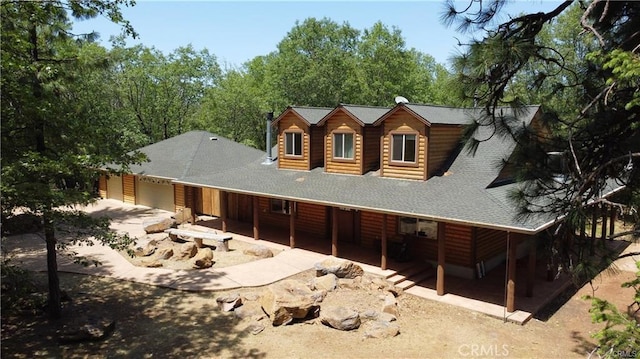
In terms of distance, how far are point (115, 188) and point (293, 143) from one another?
15.3 m

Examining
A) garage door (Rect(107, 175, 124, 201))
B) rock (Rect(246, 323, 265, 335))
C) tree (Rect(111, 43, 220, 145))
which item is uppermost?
tree (Rect(111, 43, 220, 145))

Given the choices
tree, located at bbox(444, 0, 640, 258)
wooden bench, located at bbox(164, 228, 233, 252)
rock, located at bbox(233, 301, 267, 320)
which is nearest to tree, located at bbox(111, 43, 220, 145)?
wooden bench, located at bbox(164, 228, 233, 252)

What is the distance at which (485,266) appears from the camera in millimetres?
13938

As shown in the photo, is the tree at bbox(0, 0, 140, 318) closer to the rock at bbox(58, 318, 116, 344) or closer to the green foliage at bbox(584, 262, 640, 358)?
the rock at bbox(58, 318, 116, 344)

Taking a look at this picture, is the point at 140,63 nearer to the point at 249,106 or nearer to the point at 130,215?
the point at 249,106

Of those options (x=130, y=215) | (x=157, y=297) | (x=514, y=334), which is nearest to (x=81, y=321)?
(x=157, y=297)

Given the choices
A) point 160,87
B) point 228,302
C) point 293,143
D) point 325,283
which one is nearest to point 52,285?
point 228,302

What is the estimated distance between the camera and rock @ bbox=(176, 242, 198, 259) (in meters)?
15.1

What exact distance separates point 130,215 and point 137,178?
3190mm

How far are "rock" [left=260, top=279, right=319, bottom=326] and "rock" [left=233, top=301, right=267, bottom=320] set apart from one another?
16cm

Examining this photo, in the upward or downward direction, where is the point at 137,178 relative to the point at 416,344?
upward

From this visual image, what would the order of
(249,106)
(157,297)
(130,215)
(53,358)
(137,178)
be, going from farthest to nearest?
(249,106)
(137,178)
(130,215)
(157,297)
(53,358)

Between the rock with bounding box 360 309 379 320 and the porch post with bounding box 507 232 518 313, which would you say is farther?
the porch post with bounding box 507 232 518 313

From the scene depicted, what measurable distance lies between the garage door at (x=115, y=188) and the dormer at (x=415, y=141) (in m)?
19.2
